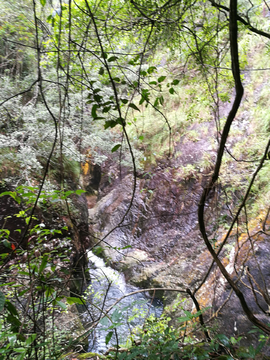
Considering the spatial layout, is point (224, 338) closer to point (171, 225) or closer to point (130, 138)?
point (130, 138)

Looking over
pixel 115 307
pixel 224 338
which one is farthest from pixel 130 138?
pixel 224 338

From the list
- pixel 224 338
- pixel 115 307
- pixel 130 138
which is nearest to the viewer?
pixel 224 338

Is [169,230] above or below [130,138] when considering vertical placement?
below

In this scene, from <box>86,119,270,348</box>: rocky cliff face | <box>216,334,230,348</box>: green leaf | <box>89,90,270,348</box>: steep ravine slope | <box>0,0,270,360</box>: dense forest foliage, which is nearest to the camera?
<box>216,334,230,348</box>: green leaf

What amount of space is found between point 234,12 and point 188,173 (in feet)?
18.9

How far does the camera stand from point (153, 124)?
26.0 feet

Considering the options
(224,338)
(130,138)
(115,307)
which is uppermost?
(130,138)

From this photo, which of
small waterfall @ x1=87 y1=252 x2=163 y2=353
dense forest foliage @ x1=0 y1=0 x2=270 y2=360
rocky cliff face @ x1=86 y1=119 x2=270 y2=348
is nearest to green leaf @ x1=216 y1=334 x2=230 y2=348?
dense forest foliage @ x1=0 y1=0 x2=270 y2=360

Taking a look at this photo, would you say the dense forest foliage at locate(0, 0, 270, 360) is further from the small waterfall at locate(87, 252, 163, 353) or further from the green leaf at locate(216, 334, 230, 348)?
the small waterfall at locate(87, 252, 163, 353)

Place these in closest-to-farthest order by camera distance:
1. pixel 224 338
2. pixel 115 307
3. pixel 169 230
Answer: pixel 224 338 < pixel 115 307 < pixel 169 230

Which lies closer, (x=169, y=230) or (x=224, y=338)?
(x=224, y=338)

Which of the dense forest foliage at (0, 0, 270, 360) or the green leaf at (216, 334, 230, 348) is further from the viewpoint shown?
the dense forest foliage at (0, 0, 270, 360)

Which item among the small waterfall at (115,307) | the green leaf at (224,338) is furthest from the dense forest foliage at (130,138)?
the small waterfall at (115,307)

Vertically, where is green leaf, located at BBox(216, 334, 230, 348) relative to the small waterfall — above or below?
above
